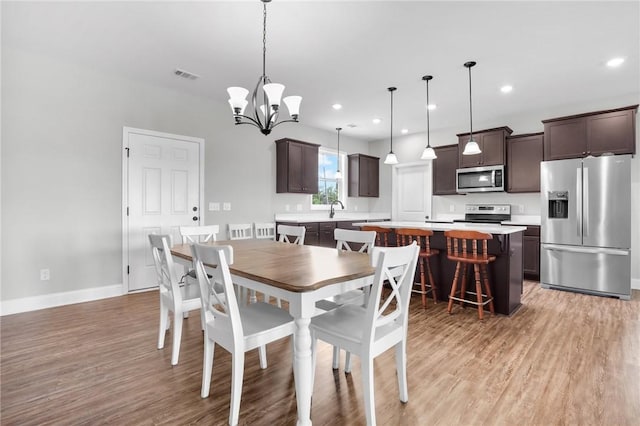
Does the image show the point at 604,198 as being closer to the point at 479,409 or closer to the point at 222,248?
the point at 479,409

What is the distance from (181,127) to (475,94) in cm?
411

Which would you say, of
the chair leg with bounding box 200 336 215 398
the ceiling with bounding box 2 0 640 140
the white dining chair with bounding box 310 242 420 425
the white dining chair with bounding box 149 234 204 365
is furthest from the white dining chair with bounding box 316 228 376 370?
the ceiling with bounding box 2 0 640 140

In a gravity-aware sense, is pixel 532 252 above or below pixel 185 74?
below

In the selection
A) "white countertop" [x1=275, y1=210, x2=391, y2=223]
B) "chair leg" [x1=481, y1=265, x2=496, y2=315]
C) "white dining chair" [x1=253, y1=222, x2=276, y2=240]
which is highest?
"white countertop" [x1=275, y1=210, x2=391, y2=223]

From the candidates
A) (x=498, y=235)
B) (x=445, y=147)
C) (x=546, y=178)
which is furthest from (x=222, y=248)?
(x=445, y=147)

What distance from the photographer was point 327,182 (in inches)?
263

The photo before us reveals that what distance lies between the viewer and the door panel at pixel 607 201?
382 centimetres

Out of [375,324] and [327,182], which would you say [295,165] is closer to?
[327,182]

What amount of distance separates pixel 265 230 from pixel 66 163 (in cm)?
274

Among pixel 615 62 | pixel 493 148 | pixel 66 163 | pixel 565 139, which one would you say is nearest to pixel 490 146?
pixel 493 148

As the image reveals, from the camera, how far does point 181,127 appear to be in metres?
4.38

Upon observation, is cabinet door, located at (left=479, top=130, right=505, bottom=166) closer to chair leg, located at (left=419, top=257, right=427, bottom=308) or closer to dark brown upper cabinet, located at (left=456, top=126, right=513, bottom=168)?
dark brown upper cabinet, located at (left=456, top=126, right=513, bottom=168)

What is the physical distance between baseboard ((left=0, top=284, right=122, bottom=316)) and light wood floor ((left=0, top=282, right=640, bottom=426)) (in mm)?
181

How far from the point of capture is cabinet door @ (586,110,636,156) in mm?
4078
